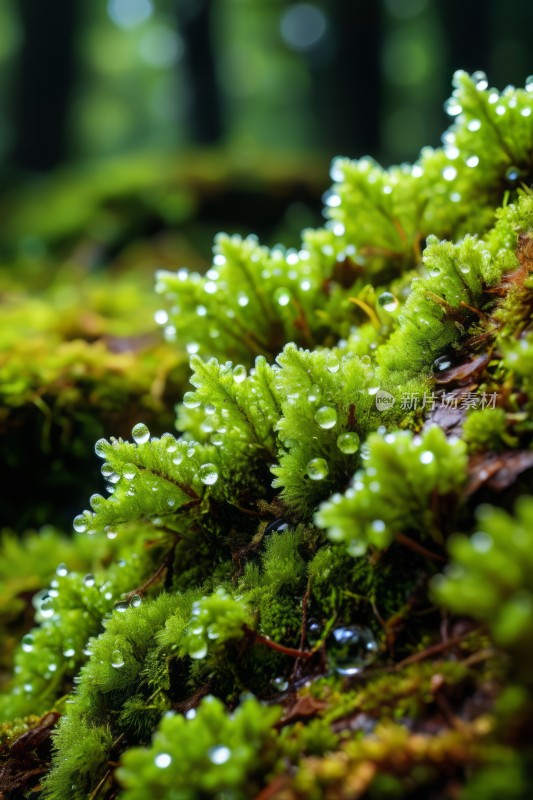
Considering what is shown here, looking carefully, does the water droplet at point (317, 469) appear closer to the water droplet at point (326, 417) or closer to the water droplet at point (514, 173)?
the water droplet at point (326, 417)

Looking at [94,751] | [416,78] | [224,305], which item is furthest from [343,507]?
[416,78]

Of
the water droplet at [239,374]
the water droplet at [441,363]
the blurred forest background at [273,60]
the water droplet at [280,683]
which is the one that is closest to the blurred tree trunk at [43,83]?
the blurred forest background at [273,60]

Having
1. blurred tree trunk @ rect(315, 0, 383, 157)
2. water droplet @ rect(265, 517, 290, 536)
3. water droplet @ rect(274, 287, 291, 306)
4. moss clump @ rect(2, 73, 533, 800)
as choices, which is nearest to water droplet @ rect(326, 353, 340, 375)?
moss clump @ rect(2, 73, 533, 800)

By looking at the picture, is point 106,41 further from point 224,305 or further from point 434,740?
point 434,740

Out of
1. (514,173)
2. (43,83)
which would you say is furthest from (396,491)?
(43,83)

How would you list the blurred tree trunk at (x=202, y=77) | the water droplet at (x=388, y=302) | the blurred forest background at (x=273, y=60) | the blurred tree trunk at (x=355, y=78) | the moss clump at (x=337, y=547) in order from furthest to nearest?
the blurred tree trunk at (x=202, y=77), the blurred tree trunk at (x=355, y=78), the blurred forest background at (x=273, y=60), the water droplet at (x=388, y=302), the moss clump at (x=337, y=547)

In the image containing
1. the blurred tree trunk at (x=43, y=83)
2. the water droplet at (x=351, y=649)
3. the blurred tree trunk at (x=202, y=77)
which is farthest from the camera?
the blurred tree trunk at (x=202, y=77)

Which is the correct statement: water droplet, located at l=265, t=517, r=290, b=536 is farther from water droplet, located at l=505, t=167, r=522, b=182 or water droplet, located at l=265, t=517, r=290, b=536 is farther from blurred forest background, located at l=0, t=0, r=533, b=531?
water droplet, located at l=505, t=167, r=522, b=182
